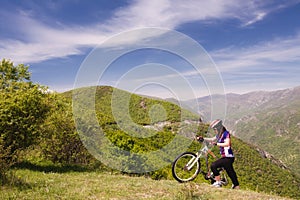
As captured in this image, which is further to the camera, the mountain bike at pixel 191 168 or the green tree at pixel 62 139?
the green tree at pixel 62 139

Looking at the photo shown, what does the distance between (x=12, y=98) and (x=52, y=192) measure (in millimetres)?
9030

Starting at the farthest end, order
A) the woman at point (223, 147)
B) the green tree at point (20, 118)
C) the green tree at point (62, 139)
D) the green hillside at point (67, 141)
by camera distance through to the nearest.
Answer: the green tree at point (62, 139)
the green tree at point (20, 118)
the green hillside at point (67, 141)
the woman at point (223, 147)

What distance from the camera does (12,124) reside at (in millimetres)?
16219

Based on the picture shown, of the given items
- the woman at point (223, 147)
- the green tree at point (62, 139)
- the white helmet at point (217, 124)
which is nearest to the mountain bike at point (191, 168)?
Answer: the woman at point (223, 147)

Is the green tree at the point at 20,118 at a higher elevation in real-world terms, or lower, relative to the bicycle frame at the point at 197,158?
higher

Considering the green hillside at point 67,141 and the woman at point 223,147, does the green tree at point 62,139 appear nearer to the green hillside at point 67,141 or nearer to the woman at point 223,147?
the green hillside at point 67,141

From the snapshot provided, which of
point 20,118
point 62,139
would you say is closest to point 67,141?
point 62,139

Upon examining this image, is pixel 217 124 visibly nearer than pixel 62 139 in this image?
Yes

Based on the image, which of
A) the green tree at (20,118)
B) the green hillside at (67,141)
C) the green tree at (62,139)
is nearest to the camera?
the green hillside at (67,141)

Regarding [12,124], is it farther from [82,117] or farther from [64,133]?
[82,117]

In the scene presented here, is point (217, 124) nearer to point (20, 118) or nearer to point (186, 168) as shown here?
point (186, 168)

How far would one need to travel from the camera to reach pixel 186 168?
1252 cm

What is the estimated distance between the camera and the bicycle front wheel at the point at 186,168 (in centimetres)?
1245

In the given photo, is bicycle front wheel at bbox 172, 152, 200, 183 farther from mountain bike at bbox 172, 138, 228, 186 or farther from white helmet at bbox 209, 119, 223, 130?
white helmet at bbox 209, 119, 223, 130
